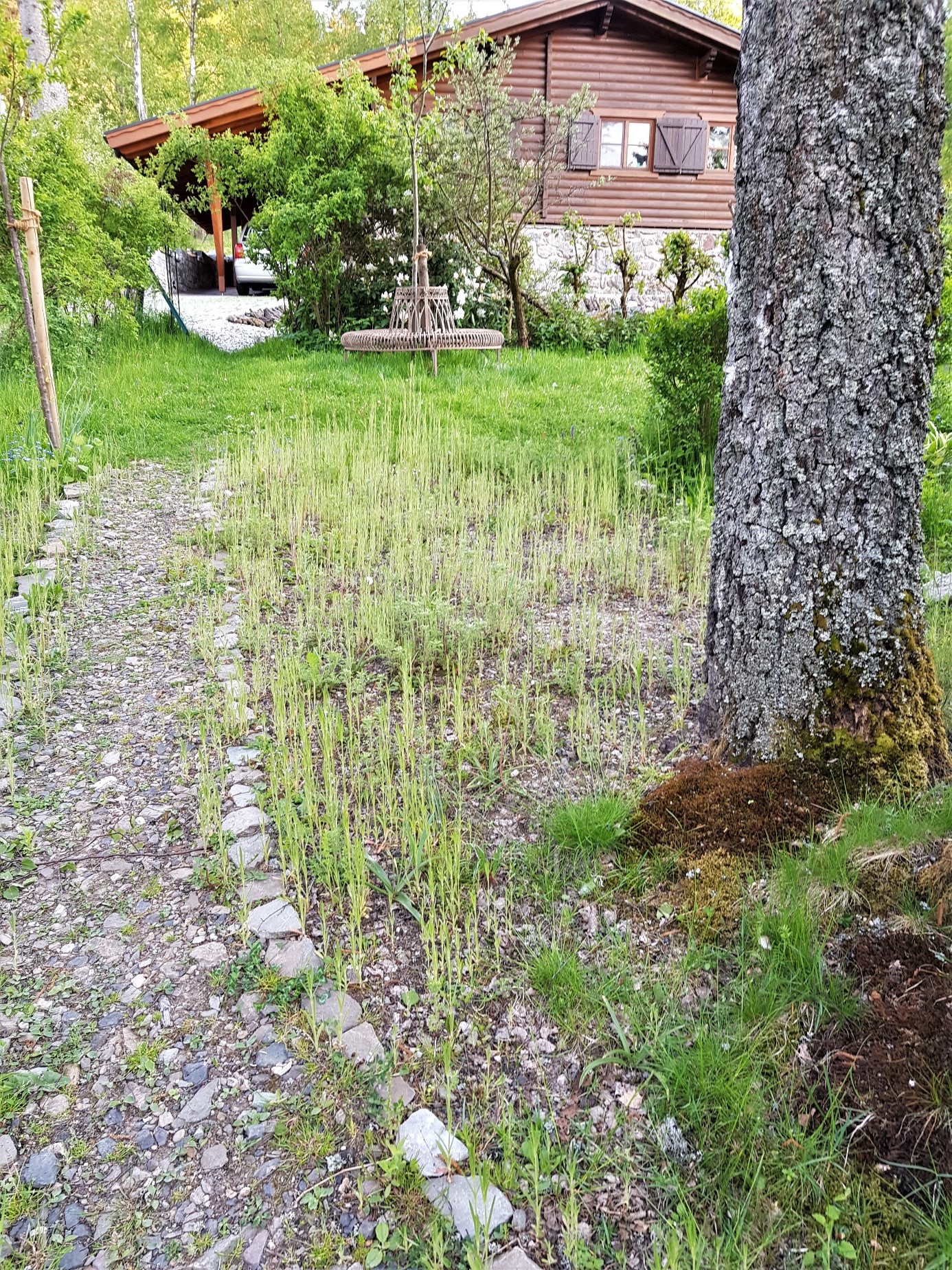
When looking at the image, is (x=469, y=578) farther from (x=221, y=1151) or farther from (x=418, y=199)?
(x=418, y=199)

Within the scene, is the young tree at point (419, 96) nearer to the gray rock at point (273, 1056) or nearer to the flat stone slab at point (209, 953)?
the flat stone slab at point (209, 953)

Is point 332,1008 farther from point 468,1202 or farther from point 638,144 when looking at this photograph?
point 638,144

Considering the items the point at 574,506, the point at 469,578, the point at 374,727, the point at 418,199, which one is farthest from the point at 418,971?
the point at 418,199

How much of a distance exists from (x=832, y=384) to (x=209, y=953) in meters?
2.34

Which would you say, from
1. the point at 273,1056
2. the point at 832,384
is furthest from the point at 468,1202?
the point at 832,384

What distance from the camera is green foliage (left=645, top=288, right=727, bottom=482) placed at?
20.4 feet

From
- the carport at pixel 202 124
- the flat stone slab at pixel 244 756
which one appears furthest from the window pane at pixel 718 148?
the flat stone slab at pixel 244 756

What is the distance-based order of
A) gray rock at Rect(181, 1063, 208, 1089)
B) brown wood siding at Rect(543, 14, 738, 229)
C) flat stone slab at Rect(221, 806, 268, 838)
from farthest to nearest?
1. brown wood siding at Rect(543, 14, 738, 229)
2. flat stone slab at Rect(221, 806, 268, 838)
3. gray rock at Rect(181, 1063, 208, 1089)

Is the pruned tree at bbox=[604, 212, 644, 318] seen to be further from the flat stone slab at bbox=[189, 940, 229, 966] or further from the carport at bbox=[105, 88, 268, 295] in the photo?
the flat stone slab at bbox=[189, 940, 229, 966]

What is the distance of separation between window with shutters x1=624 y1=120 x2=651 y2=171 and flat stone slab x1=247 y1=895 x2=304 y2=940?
19580 mm

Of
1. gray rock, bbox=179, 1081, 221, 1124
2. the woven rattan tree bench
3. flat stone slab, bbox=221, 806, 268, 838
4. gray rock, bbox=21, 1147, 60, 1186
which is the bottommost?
gray rock, bbox=21, 1147, 60, 1186

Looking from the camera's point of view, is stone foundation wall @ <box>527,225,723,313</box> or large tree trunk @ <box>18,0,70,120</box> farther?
stone foundation wall @ <box>527,225,723,313</box>

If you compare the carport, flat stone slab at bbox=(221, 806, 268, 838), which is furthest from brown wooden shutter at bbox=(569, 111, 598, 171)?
flat stone slab at bbox=(221, 806, 268, 838)

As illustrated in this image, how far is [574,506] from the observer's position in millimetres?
5926
